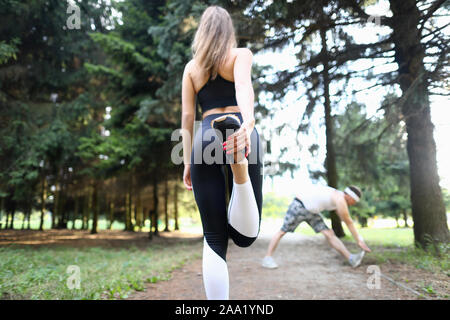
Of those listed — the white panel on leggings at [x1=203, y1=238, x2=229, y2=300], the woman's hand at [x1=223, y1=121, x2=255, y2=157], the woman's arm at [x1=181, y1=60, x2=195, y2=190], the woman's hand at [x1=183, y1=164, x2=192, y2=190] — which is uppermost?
the woman's arm at [x1=181, y1=60, x2=195, y2=190]

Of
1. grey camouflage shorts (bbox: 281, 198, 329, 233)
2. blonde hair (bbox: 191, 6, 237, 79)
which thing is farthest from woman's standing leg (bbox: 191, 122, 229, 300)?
grey camouflage shorts (bbox: 281, 198, 329, 233)

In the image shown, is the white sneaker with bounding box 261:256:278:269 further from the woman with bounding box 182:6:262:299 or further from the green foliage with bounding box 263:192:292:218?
the green foliage with bounding box 263:192:292:218

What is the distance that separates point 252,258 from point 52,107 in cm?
825

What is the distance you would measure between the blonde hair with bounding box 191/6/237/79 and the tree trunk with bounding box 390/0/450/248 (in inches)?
129

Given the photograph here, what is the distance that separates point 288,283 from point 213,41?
3823 millimetres

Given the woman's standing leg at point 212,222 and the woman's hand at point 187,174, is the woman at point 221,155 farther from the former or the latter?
the woman's hand at point 187,174

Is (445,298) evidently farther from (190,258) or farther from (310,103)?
(190,258)

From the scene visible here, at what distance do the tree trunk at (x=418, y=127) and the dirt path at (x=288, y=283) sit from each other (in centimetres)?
122

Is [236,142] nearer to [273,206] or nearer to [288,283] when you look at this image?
[288,283]

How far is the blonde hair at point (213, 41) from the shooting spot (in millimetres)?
1544

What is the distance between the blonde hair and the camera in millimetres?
1544

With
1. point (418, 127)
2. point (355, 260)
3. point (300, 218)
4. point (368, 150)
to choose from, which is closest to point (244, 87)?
point (300, 218)

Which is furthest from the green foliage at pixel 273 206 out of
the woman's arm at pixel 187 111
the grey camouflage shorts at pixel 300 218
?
the woman's arm at pixel 187 111

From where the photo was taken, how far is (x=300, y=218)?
5.05m
